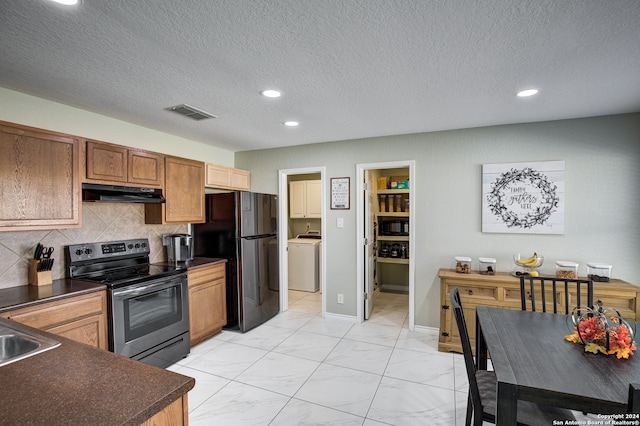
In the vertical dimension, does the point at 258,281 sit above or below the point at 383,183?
below

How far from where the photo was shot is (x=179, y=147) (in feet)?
11.8

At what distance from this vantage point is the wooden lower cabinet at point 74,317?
6.31ft

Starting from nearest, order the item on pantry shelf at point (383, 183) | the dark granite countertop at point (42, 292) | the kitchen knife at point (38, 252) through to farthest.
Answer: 1. the dark granite countertop at point (42, 292)
2. the kitchen knife at point (38, 252)
3. the item on pantry shelf at point (383, 183)

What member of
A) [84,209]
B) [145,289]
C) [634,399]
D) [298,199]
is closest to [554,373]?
[634,399]

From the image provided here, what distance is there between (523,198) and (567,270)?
2.55 feet

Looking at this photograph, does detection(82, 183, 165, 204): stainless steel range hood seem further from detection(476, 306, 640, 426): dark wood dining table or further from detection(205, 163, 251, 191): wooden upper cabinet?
detection(476, 306, 640, 426): dark wood dining table

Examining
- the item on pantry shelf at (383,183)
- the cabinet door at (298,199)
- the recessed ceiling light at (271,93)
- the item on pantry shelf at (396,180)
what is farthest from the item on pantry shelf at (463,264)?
the cabinet door at (298,199)

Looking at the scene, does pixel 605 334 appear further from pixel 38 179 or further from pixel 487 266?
pixel 38 179

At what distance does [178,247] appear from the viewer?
3346mm

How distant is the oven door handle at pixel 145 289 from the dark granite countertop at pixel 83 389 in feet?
3.94

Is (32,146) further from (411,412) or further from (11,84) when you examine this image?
(411,412)

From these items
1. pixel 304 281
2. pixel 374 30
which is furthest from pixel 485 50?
pixel 304 281

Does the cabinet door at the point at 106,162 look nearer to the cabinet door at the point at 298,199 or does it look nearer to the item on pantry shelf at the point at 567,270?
the cabinet door at the point at 298,199

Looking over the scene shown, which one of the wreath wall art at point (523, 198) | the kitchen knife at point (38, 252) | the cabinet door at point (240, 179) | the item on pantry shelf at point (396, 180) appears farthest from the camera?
the item on pantry shelf at point (396, 180)
